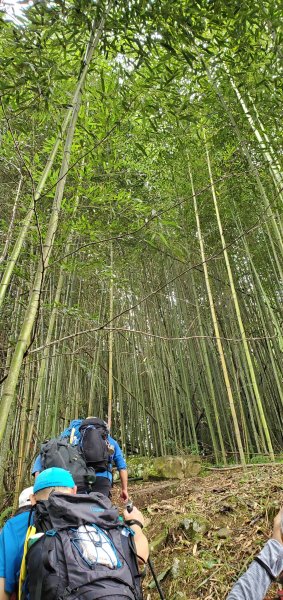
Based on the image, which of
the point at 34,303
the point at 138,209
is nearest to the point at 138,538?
the point at 34,303

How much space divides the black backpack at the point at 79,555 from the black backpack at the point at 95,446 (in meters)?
1.00

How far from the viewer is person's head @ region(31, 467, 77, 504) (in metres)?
1.25

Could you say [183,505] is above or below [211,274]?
below

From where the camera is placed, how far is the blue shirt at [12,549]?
1.17 m

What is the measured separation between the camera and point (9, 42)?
5.01 feet

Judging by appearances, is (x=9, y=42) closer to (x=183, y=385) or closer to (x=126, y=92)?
(x=126, y=92)

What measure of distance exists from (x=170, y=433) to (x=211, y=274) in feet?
9.08

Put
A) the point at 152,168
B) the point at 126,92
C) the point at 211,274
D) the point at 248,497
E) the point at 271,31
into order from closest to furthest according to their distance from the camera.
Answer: the point at 126,92, the point at 271,31, the point at 248,497, the point at 152,168, the point at 211,274

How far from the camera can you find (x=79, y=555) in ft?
3.14

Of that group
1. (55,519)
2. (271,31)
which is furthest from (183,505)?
(271,31)

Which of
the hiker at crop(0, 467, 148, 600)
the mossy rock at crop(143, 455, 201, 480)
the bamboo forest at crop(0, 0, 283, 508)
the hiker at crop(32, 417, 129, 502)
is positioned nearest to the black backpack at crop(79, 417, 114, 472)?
the hiker at crop(32, 417, 129, 502)

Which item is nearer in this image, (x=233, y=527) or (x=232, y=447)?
(x=233, y=527)

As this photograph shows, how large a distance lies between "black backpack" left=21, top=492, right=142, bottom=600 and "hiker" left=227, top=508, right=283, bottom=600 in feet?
1.66

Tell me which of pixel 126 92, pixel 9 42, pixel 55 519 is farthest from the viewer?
pixel 126 92
